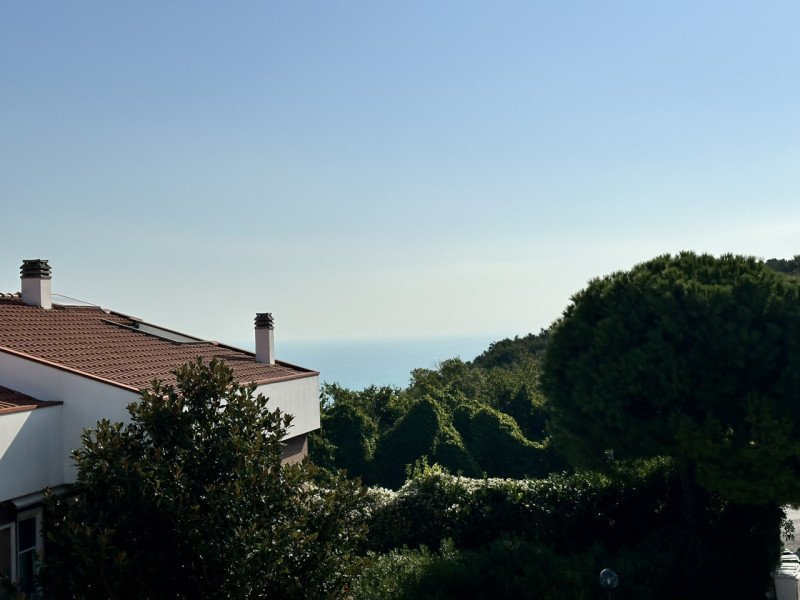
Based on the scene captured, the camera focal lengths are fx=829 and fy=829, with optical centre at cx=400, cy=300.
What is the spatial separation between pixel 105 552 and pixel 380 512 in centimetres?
871

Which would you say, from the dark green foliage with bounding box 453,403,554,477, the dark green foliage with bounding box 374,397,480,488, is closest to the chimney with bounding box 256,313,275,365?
the dark green foliage with bounding box 374,397,480,488

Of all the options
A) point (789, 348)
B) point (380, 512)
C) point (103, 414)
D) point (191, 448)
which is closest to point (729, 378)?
point (789, 348)

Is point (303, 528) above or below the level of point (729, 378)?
below

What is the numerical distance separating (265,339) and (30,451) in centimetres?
898

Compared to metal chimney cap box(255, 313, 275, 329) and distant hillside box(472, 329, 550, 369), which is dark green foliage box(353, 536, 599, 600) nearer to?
metal chimney cap box(255, 313, 275, 329)

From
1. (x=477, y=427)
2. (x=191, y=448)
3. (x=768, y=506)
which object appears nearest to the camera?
(x=191, y=448)

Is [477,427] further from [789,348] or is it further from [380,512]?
[789,348]

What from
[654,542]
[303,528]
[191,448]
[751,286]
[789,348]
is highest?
[751,286]

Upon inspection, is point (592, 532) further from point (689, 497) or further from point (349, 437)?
point (349, 437)

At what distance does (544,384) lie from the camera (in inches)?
728

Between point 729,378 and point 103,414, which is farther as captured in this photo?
point 729,378

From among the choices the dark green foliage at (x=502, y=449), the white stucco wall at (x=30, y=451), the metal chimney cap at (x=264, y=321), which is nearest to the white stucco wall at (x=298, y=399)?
the metal chimney cap at (x=264, y=321)

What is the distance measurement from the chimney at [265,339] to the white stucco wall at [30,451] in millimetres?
8051

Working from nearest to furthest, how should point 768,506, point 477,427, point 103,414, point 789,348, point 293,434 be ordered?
1. point 103,414
2. point 789,348
3. point 768,506
4. point 293,434
5. point 477,427
